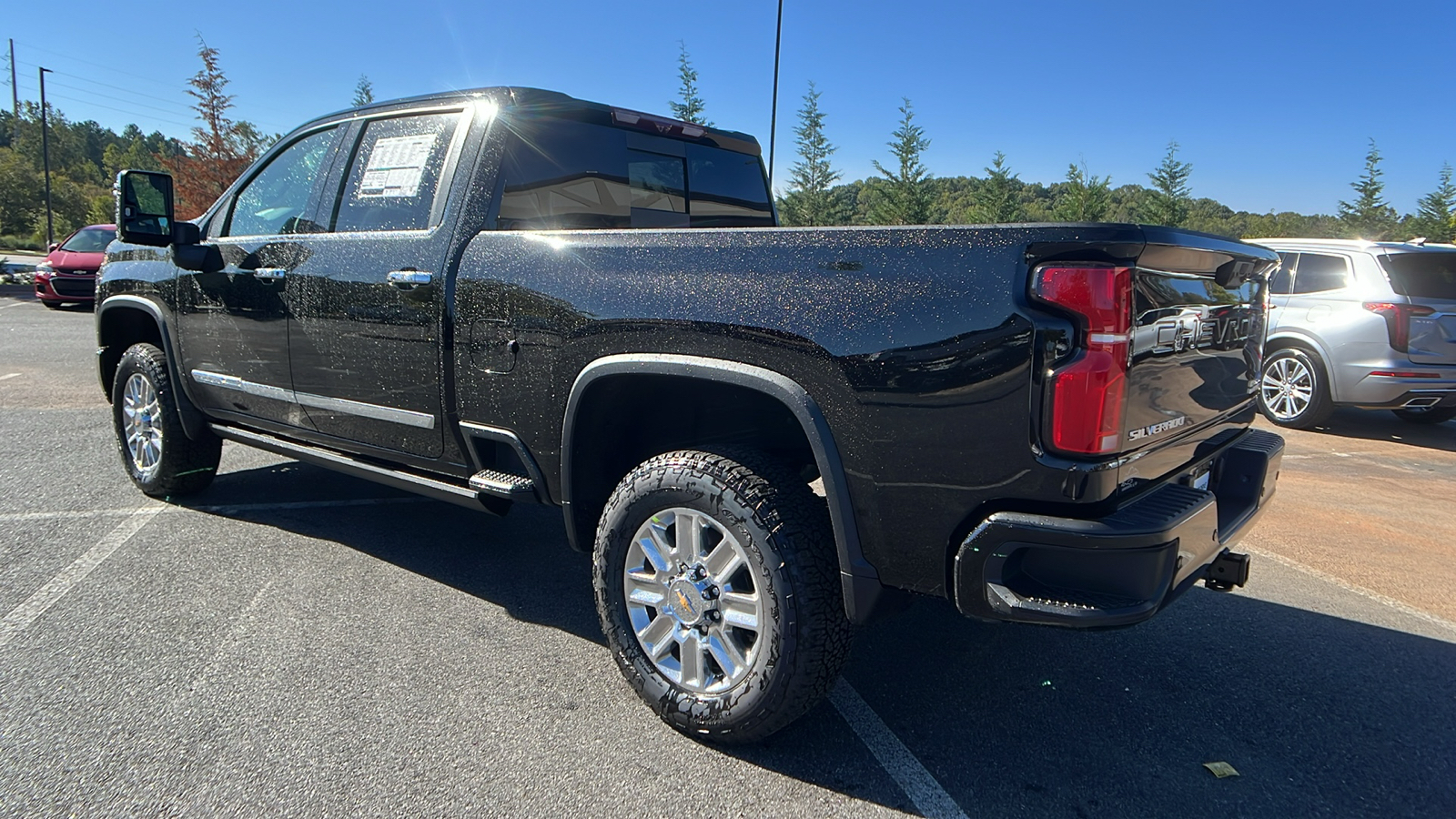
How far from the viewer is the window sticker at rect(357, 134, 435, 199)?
11.5ft

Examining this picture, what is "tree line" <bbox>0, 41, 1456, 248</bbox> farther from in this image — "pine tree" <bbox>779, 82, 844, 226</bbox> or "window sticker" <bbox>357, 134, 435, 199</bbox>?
"window sticker" <bbox>357, 134, 435, 199</bbox>

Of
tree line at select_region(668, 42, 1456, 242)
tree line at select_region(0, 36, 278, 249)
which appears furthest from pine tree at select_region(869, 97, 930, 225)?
tree line at select_region(0, 36, 278, 249)

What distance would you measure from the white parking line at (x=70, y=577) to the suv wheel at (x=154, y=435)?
8.0 inches

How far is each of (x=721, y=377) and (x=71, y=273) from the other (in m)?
17.7

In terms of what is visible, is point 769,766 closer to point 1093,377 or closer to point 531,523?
point 1093,377

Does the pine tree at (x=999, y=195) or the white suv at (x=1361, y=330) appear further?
the pine tree at (x=999, y=195)

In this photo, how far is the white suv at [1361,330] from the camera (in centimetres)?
736

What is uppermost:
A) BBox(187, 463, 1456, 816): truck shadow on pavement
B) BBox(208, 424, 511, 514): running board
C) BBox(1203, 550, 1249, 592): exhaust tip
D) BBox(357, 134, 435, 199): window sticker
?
BBox(357, 134, 435, 199): window sticker

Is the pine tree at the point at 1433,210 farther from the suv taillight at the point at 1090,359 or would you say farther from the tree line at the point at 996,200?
the suv taillight at the point at 1090,359

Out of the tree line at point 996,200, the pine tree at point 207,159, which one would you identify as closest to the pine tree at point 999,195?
the tree line at point 996,200

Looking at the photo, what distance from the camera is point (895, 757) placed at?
8.36 ft

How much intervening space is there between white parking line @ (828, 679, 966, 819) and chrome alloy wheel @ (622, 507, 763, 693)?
18.7 inches

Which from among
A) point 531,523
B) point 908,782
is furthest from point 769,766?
point 531,523

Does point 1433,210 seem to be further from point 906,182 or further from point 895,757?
point 895,757
